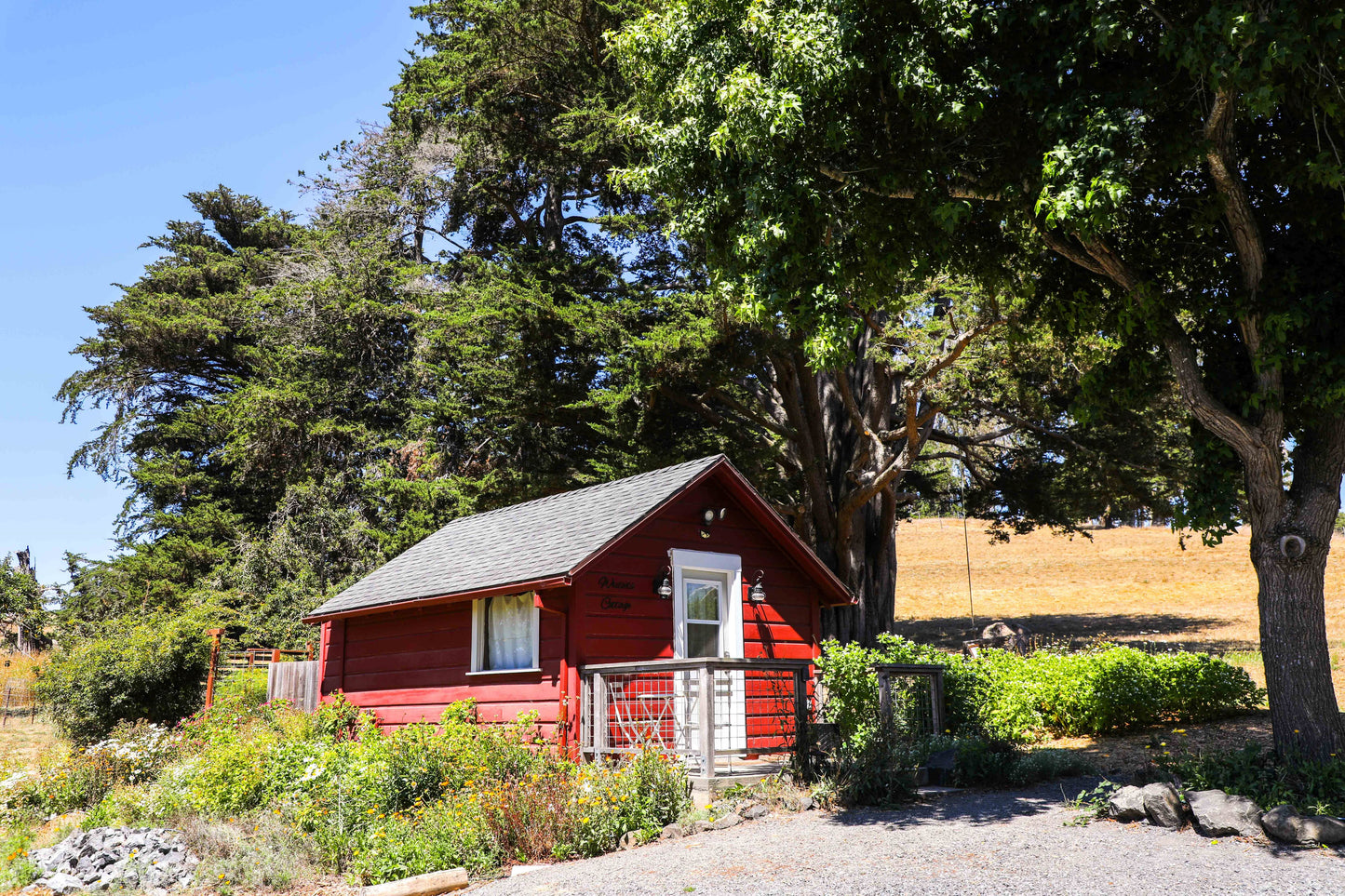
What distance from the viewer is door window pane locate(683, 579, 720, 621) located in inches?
536

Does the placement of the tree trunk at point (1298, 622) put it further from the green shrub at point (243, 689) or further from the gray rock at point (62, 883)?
the green shrub at point (243, 689)

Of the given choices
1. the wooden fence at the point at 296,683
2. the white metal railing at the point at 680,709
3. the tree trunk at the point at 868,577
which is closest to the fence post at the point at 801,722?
the white metal railing at the point at 680,709

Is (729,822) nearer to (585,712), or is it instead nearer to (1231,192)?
(585,712)

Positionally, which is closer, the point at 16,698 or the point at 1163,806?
the point at 1163,806

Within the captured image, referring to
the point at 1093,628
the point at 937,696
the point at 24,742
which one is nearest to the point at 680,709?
the point at 937,696

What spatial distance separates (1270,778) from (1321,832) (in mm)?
1244

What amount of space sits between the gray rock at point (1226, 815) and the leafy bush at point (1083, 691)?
5355 millimetres

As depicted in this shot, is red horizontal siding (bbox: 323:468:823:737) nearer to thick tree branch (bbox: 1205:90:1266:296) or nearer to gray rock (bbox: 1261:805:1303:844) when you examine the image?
gray rock (bbox: 1261:805:1303:844)

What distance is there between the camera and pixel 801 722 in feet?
36.1

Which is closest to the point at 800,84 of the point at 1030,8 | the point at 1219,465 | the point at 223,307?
the point at 1030,8

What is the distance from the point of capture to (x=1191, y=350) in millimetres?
9820

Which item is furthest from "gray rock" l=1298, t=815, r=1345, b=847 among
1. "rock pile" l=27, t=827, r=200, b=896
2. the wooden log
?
"rock pile" l=27, t=827, r=200, b=896

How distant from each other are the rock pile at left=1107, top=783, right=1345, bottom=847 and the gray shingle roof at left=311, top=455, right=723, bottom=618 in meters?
6.44

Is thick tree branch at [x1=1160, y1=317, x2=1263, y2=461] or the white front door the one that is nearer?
thick tree branch at [x1=1160, y1=317, x2=1263, y2=461]
